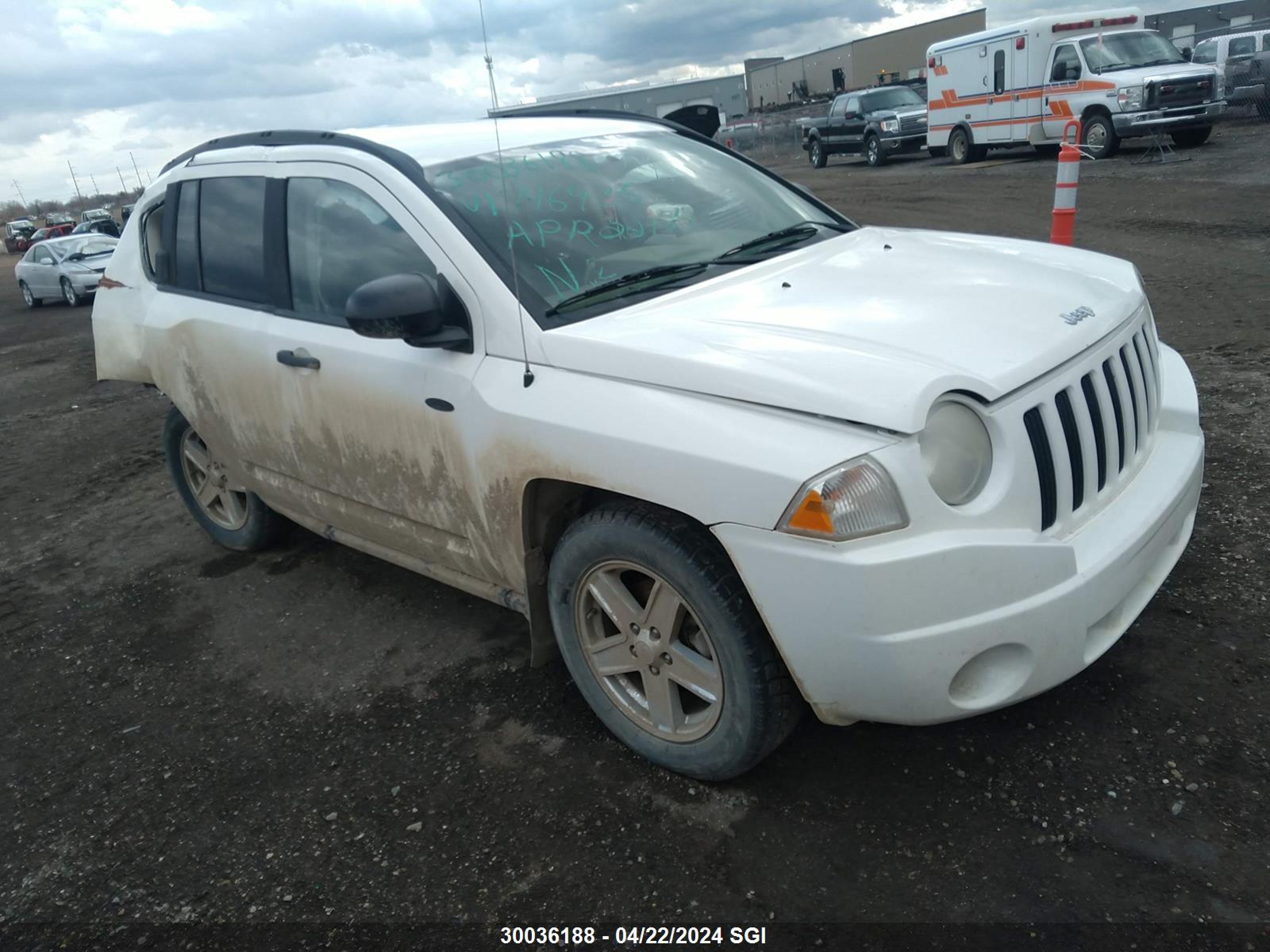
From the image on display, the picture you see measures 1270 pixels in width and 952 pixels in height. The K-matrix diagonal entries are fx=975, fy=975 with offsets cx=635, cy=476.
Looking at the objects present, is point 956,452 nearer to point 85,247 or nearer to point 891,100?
point 85,247

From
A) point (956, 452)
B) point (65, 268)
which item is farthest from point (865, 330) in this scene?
point (65, 268)

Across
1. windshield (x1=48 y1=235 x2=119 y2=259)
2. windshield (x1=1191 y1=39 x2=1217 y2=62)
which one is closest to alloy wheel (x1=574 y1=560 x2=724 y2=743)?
windshield (x1=48 y1=235 x2=119 y2=259)

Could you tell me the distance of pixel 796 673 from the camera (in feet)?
7.97

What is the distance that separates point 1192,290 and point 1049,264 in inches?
219

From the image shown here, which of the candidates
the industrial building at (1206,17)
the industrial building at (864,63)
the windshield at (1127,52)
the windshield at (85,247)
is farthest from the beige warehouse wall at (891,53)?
the windshield at (85,247)

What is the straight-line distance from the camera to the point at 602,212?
330 cm

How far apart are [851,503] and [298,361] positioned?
225cm

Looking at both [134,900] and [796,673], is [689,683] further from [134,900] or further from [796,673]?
[134,900]

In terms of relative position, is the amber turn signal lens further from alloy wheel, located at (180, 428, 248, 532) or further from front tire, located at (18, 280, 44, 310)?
front tire, located at (18, 280, 44, 310)

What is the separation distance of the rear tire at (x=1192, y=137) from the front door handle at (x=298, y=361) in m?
18.3

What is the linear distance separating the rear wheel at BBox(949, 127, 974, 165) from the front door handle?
20492mm

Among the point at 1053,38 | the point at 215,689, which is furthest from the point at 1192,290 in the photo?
the point at 1053,38

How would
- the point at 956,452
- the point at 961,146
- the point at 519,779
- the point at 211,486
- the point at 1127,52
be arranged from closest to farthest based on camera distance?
the point at 956,452
the point at 519,779
the point at 211,486
the point at 1127,52
the point at 961,146

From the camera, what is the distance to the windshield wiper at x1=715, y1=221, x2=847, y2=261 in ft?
11.1
